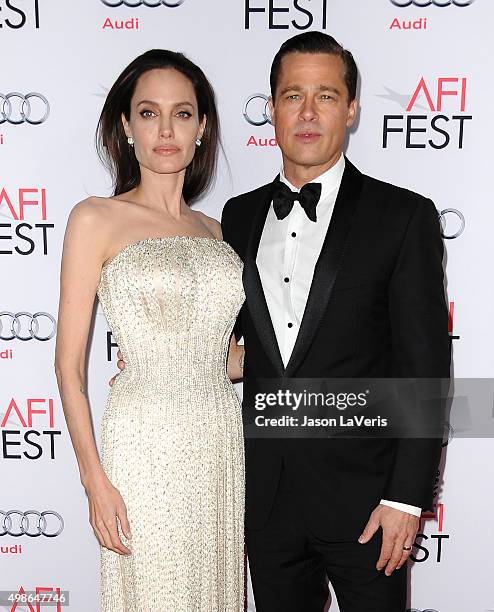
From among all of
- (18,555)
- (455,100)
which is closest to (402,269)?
(455,100)

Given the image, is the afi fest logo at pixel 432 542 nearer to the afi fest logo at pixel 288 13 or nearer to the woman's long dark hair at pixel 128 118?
the woman's long dark hair at pixel 128 118

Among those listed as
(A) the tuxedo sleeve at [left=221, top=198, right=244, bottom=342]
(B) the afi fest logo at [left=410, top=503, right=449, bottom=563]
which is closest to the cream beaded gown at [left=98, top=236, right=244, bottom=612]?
(A) the tuxedo sleeve at [left=221, top=198, right=244, bottom=342]

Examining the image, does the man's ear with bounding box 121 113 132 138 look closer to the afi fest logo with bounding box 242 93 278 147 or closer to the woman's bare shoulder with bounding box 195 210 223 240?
the woman's bare shoulder with bounding box 195 210 223 240

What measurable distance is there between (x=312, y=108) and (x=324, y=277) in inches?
20.3

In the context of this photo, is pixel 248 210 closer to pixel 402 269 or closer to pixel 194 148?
pixel 194 148

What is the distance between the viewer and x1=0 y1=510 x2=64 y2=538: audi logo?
2.88 metres

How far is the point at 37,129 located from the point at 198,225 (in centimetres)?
88

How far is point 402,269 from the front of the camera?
1.78 meters

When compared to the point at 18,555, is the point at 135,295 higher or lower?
higher

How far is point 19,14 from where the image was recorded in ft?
8.38

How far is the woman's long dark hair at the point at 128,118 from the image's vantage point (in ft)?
6.90

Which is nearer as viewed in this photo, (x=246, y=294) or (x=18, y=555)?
(x=246, y=294)

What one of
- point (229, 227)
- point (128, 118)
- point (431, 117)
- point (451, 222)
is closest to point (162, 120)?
point (128, 118)

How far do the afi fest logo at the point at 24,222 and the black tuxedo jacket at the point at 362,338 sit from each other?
3.71 feet
